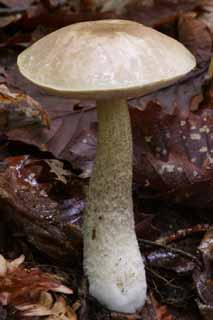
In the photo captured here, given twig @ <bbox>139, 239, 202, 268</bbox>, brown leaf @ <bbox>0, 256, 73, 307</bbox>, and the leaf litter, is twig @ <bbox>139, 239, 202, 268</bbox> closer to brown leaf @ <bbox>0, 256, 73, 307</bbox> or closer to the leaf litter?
the leaf litter

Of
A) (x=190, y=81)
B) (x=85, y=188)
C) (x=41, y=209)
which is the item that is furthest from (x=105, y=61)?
(x=190, y=81)

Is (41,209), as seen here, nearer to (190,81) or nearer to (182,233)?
(182,233)

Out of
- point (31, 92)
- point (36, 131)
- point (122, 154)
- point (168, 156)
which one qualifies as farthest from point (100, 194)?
point (31, 92)

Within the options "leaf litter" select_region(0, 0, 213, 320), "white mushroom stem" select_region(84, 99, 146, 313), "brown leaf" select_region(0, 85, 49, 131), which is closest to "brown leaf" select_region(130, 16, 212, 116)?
"leaf litter" select_region(0, 0, 213, 320)

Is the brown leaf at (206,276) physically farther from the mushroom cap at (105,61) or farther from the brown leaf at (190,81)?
the brown leaf at (190,81)

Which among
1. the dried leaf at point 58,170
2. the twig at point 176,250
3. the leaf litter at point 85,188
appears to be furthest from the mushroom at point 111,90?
the dried leaf at point 58,170

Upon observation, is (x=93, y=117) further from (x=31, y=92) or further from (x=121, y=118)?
(x=121, y=118)
